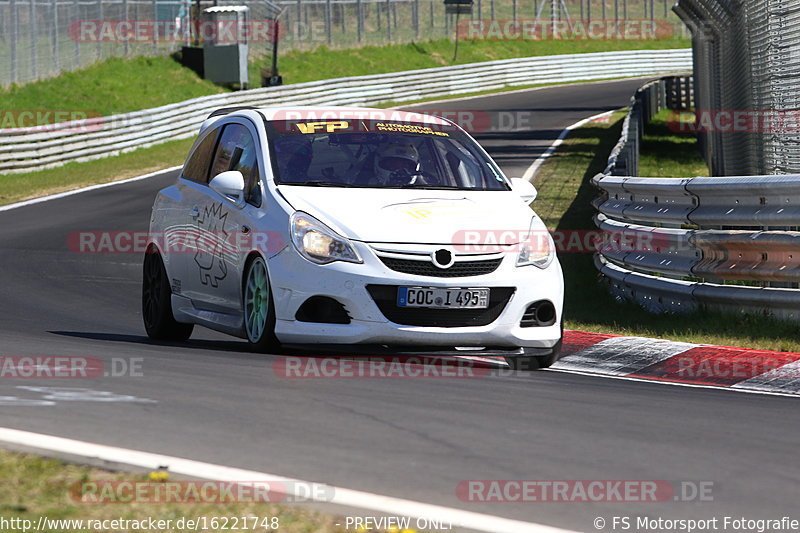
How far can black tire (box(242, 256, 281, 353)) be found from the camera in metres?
8.29

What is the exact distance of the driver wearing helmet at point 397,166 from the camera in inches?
354

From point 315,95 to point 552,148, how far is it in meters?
12.4

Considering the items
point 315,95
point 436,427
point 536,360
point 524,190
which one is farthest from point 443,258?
point 315,95

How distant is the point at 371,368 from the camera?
26.1 feet

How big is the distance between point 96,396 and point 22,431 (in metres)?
0.93

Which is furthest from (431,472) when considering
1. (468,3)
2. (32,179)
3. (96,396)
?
(468,3)

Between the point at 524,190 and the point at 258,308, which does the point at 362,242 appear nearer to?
the point at 258,308

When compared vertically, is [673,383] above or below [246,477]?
below

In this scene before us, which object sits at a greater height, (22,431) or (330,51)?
(330,51)

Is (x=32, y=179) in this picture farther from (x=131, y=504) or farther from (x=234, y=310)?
(x=131, y=504)

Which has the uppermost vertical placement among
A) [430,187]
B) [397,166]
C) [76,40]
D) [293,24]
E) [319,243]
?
[293,24]

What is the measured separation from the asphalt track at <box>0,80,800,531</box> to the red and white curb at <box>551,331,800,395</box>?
45 centimetres

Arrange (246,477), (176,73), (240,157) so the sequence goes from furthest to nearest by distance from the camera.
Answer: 1. (176,73)
2. (240,157)
3. (246,477)

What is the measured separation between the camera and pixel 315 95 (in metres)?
42.0
